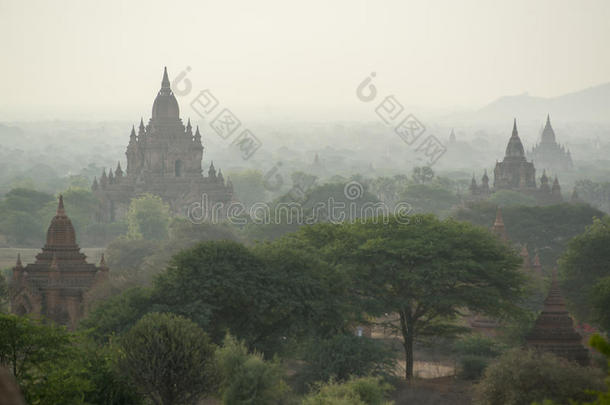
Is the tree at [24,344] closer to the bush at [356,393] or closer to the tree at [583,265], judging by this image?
the bush at [356,393]

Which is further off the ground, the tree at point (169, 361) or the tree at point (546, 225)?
the tree at point (546, 225)

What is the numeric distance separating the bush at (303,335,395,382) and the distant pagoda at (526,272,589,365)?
5.36 metres

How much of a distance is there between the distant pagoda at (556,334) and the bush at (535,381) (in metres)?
5.93

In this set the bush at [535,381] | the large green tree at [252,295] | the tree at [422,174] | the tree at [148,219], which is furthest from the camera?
the tree at [422,174]

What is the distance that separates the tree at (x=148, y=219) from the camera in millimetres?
80062

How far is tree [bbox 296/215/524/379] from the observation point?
3691 cm

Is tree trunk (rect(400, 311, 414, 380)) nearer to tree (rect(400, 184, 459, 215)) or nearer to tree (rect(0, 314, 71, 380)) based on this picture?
tree (rect(0, 314, 71, 380))

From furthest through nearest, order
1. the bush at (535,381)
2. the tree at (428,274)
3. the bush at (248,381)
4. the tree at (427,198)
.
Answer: the tree at (427,198)
the tree at (428,274)
the bush at (248,381)
the bush at (535,381)

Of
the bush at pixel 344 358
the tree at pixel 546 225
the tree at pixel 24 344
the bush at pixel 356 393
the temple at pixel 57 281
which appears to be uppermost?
the tree at pixel 546 225

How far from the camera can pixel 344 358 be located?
32.7 metres

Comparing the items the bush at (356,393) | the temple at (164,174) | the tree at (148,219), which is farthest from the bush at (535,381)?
the temple at (164,174)

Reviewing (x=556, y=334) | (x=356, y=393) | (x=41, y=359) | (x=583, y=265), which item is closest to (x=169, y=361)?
(x=41, y=359)

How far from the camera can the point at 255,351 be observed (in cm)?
3234

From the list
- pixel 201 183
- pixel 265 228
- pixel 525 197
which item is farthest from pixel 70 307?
pixel 525 197
